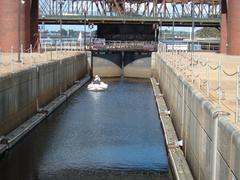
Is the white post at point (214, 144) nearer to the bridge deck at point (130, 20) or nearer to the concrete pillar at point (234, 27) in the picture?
the concrete pillar at point (234, 27)

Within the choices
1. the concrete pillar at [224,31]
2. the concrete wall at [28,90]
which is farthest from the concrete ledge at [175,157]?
the concrete pillar at [224,31]

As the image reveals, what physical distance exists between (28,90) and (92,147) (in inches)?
398

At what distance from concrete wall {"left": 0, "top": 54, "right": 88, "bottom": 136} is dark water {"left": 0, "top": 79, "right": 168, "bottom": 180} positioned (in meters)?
1.47

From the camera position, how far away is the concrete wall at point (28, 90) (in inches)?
1352

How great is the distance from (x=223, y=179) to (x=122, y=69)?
82.1 meters

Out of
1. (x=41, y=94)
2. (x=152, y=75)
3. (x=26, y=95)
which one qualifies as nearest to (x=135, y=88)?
(x=152, y=75)

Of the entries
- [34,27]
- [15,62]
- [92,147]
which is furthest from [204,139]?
[34,27]

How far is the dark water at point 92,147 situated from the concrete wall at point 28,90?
1.47 m

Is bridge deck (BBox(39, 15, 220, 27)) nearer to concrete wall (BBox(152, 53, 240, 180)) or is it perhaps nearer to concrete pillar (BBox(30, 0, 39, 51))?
concrete pillar (BBox(30, 0, 39, 51))

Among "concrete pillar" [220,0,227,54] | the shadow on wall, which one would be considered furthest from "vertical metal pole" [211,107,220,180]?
the shadow on wall

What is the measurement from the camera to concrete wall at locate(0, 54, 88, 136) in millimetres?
34344

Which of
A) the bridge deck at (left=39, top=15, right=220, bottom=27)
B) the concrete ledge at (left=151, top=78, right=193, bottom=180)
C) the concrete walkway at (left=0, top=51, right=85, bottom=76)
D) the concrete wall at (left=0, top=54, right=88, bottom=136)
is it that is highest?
the bridge deck at (left=39, top=15, right=220, bottom=27)

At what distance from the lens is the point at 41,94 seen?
48969 mm

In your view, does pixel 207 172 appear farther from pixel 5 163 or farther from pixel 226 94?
pixel 5 163
